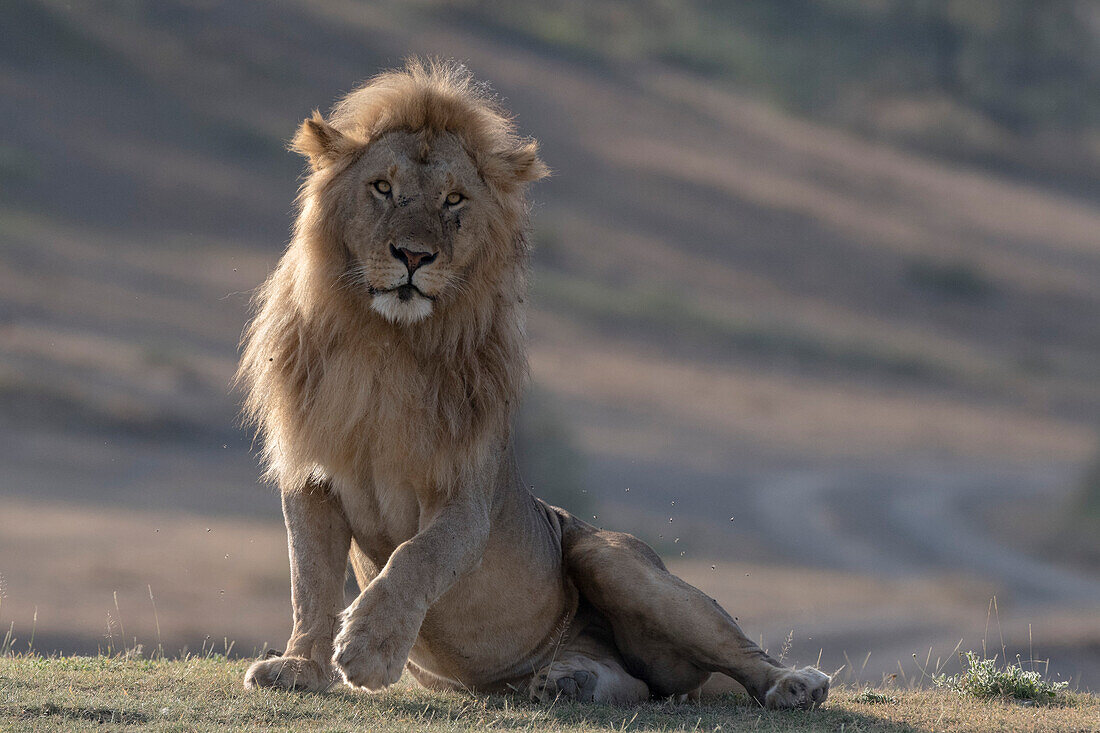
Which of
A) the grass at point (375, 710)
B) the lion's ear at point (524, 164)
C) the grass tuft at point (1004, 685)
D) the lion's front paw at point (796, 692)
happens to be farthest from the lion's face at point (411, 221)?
the grass tuft at point (1004, 685)

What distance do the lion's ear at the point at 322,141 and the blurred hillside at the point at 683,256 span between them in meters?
11.5

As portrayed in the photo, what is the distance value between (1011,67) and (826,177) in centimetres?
1506

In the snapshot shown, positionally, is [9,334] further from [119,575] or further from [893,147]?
[893,147]

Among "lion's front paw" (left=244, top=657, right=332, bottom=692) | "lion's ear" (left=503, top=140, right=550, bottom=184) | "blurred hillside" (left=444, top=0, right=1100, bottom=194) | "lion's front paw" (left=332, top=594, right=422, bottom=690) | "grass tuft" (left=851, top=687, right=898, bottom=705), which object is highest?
"blurred hillside" (left=444, top=0, right=1100, bottom=194)

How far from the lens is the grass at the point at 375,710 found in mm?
4961

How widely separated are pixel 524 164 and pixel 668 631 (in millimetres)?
1927

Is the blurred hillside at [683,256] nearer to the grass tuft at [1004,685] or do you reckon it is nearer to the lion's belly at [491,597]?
the lion's belly at [491,597]

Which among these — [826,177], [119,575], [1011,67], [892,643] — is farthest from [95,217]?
[1011,67]

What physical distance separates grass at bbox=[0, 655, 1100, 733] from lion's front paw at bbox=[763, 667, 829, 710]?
0.23ft

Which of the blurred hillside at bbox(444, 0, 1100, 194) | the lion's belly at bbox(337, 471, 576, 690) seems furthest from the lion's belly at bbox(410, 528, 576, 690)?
the blurred hillside at bbox(444, 0, 1100, 194)

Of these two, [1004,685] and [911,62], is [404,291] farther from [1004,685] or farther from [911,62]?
[911,62]

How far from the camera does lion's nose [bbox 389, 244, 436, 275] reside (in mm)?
5430

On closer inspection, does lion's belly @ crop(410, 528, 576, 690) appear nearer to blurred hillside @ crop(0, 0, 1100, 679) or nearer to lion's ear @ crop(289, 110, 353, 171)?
lion's ear @ crop(289, 110, 353, 171)

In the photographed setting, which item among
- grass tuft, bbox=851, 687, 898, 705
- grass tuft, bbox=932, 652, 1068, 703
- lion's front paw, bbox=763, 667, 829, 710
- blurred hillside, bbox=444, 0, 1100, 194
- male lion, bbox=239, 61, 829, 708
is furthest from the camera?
blurred hillside, bbox=444, 0, 1100, 194
